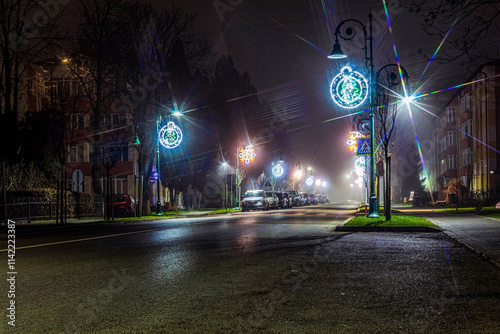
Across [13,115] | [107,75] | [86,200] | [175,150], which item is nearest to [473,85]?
[175,150]

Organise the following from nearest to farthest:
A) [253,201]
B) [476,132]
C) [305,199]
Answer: [253,201], [476,132], [305,199]

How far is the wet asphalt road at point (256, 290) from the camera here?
16.9ft

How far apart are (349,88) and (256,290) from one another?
1452 cm

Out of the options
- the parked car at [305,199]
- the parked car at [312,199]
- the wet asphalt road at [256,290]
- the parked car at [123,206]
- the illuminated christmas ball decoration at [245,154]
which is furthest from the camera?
the parked car at [312,199]

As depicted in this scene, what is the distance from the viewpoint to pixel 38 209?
2839 cm

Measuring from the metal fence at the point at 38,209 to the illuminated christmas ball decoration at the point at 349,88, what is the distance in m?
16.1

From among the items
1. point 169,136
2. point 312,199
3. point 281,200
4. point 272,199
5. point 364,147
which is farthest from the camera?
point 312,199

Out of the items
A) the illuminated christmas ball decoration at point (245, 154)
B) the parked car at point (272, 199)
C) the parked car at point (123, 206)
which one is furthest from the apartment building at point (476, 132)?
the parked car at point (123, 206)

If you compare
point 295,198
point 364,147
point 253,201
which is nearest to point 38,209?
point 364,147

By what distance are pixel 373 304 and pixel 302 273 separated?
7.78 ft

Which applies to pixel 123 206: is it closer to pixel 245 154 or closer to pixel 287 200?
pixel 245 154

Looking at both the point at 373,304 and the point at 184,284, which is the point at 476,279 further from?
the point at 184,284

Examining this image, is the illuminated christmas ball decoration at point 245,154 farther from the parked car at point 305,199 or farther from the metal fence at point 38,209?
the parked car at point 305,199

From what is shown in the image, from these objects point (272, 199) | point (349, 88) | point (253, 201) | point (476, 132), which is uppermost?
point (476, 132)
